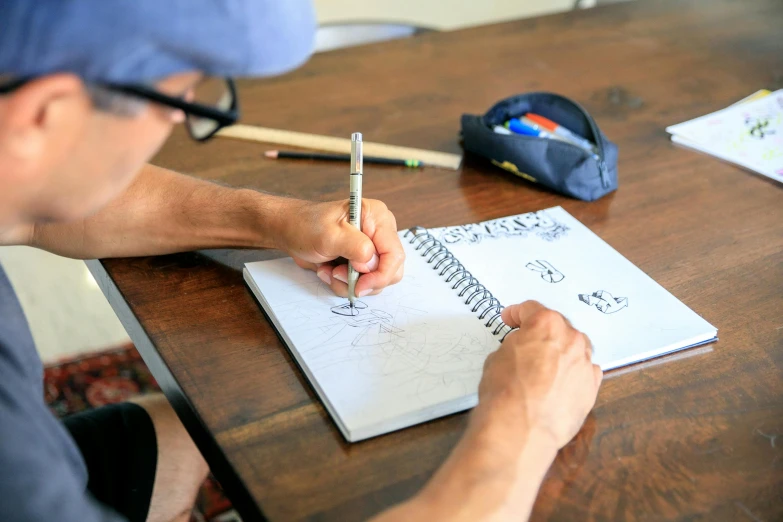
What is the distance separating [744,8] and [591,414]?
1.54 meters

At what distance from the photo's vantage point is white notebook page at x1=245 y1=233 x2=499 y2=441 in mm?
734

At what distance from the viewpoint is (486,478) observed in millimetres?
652

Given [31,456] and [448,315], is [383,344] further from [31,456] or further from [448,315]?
[31,456]

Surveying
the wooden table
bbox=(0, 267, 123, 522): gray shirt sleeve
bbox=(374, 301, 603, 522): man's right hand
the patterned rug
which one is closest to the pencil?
the wooden table

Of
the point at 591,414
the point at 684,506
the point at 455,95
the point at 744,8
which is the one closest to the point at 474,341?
the point at 591,414

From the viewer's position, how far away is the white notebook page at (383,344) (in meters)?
0.73

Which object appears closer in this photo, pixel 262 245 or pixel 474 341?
pixel 474 341

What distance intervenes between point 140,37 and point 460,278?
1.67 feet

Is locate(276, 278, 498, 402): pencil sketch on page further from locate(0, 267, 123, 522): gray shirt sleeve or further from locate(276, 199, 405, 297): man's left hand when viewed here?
locate(0, 267, 123, 522): gray shirt sleeve

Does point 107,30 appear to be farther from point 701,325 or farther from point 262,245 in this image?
point 701,325

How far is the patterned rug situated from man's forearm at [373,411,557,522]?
136 cm

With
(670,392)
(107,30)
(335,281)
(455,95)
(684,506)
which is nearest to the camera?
(107,30)

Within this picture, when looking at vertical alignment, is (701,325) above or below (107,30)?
below

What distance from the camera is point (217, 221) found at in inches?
38.1
